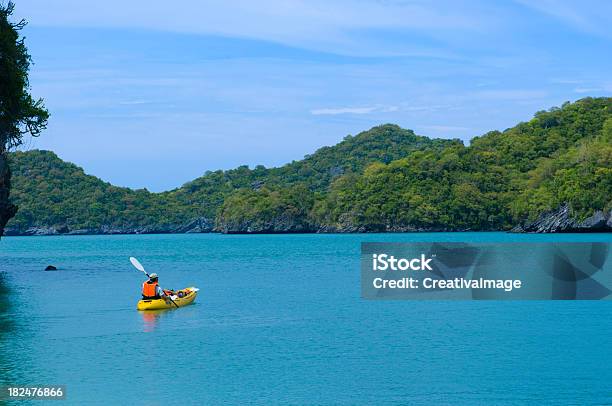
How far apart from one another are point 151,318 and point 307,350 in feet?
30.6

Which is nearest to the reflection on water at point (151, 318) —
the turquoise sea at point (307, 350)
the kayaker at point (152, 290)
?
the turquoise sea at point (307, 350)

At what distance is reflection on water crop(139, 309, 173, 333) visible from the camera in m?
30.4

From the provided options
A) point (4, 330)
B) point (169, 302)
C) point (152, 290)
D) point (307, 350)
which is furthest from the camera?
point (169, 302)

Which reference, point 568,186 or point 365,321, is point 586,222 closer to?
point 568,186

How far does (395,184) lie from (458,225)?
18852 mm

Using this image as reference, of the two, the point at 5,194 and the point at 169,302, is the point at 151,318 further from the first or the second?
the point at 5,194

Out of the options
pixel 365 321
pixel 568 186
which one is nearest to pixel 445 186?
pixel 568 186

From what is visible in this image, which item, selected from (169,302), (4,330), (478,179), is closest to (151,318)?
(169,302)

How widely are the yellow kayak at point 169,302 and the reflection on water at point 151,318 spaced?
0.65 ft

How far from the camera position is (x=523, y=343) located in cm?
2780

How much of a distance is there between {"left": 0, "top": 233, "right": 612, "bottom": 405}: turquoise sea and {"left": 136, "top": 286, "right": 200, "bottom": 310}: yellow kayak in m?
0.54

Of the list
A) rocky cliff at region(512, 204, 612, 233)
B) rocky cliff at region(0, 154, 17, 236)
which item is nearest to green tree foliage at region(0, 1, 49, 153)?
rocky cliff at region(0, 154, 17, 236)

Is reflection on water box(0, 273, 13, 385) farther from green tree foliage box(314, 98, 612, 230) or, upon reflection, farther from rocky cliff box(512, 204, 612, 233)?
green tree foliage box(314, 98, 612, 230)

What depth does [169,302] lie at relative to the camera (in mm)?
35688
